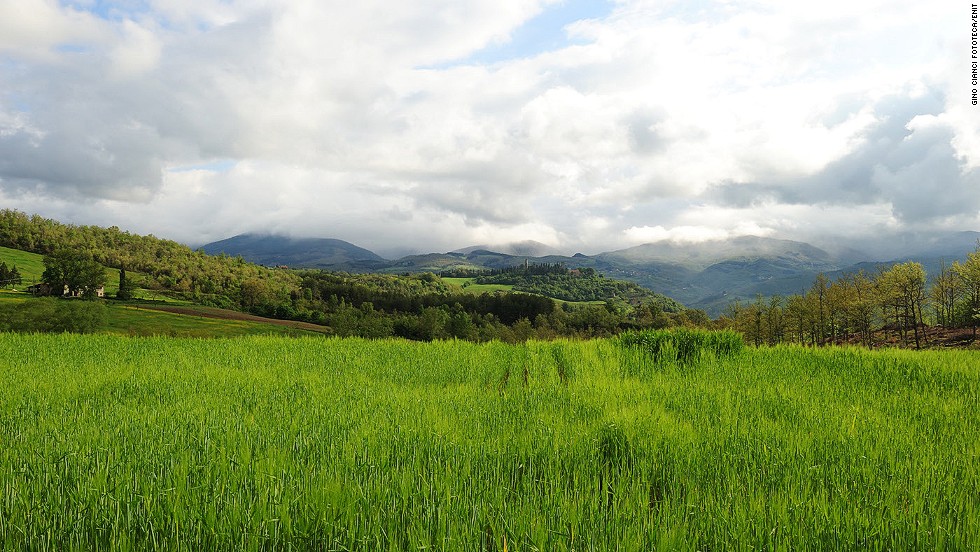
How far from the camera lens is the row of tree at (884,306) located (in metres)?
51.9

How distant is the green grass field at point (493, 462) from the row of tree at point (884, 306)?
5559cm

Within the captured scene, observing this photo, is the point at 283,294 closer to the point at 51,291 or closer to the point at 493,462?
the point at 51,291

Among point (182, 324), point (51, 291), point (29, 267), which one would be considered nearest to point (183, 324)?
point (182, 324)

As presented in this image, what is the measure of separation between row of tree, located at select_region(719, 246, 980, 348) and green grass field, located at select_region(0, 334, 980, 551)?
5559cm

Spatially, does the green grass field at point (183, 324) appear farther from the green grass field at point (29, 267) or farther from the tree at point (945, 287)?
the tree at point (945, 287)

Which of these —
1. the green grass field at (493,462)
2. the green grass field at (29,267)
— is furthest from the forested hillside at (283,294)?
the green grass field at (493,462)

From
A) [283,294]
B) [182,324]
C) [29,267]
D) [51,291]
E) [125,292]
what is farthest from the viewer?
[283,294]

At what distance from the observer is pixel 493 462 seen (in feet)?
14.7

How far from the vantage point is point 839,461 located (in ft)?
14.7

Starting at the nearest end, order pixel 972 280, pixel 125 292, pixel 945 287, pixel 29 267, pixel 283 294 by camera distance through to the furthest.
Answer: pixel 972 280 → pixel 945 287 → pixel 125 292 → pixel 29 267 → pixel 283 294

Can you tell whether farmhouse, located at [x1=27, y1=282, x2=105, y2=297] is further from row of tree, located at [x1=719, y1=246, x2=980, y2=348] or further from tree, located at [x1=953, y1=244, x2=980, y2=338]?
tree, located at [x1=953, y1=244, x2=980, y2=338]

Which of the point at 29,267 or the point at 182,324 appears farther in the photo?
the point at 29,267

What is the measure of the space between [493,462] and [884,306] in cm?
7557

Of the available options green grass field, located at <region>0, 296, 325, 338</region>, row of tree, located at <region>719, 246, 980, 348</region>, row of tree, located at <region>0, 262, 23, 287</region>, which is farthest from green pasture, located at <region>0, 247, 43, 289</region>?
row of tree, located at <region>719, 246, 980, 348</region>
